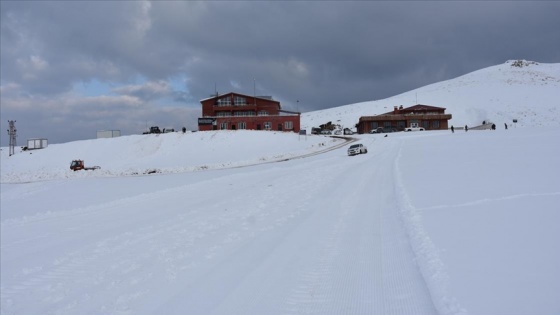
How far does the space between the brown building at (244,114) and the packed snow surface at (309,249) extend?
2602 inches

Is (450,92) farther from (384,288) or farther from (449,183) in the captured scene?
(384,288)

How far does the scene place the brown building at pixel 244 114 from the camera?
8900 centimetres

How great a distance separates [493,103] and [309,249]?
154647 millimetres

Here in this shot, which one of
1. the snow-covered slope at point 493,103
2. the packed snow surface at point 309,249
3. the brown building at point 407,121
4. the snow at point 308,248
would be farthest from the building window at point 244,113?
the packed snow surface at point 309,249

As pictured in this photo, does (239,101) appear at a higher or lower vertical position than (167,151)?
higher

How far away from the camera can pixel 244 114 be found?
310 ft

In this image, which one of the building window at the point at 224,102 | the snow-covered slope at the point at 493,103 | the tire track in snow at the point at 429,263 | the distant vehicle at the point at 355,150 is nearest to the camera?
the tire track in snow at the point at 429,263

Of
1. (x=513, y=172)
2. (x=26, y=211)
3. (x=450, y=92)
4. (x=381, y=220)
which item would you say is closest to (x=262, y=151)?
(x=26, y=211)

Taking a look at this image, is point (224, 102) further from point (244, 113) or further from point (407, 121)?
point (407, 121)

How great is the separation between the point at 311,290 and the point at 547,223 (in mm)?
5628

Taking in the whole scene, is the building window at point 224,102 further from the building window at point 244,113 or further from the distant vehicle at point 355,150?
the distant vehicle at point 355,150

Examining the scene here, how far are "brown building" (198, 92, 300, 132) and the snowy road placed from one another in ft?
224

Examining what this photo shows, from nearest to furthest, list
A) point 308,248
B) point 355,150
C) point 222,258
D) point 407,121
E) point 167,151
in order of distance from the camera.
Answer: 1. point 222,258
2. point 308,248
3. point 355,150
4. point 167,151
5. point 407,121

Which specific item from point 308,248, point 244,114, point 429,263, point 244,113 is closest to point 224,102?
point 244,113
